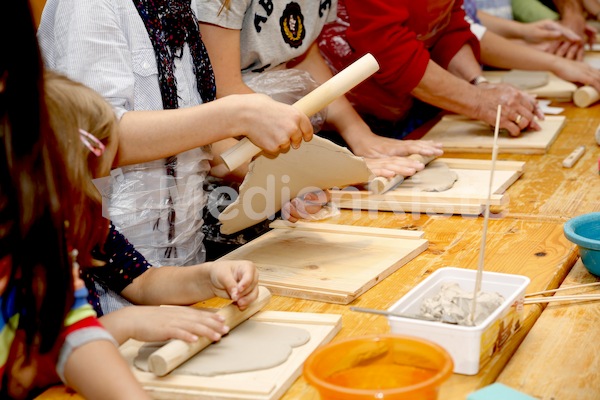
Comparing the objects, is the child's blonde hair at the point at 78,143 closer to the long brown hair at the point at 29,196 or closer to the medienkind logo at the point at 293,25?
the long brown hair at the point at 29,196

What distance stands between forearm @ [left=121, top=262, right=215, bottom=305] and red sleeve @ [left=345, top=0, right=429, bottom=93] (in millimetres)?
1050

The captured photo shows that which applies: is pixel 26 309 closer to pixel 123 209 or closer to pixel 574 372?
pixel 123 209

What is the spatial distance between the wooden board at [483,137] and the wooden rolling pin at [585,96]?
20cm

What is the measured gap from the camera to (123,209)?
1571 millimetres

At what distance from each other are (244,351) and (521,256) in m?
0.62

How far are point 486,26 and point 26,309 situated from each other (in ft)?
8.62

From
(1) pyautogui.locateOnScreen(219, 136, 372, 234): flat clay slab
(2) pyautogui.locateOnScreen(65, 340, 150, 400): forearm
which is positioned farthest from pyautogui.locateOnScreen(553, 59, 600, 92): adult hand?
(2) pyautogui.locateOnScreen(65, 340, 150, 400): forearm

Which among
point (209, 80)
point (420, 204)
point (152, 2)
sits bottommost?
point (420, 204)

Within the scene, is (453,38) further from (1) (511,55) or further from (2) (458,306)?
(2) (458,306)

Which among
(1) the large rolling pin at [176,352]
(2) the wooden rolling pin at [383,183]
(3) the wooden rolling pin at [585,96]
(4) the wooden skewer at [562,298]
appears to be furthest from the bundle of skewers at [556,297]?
(3) the wooden rolling pin at [585,96]

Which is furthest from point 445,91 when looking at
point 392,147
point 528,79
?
point 528,79

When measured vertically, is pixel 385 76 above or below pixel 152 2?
below

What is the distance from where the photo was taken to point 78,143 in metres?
1.05

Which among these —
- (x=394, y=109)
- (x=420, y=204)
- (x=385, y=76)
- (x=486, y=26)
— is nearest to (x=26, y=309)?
(x=420, y=204)
